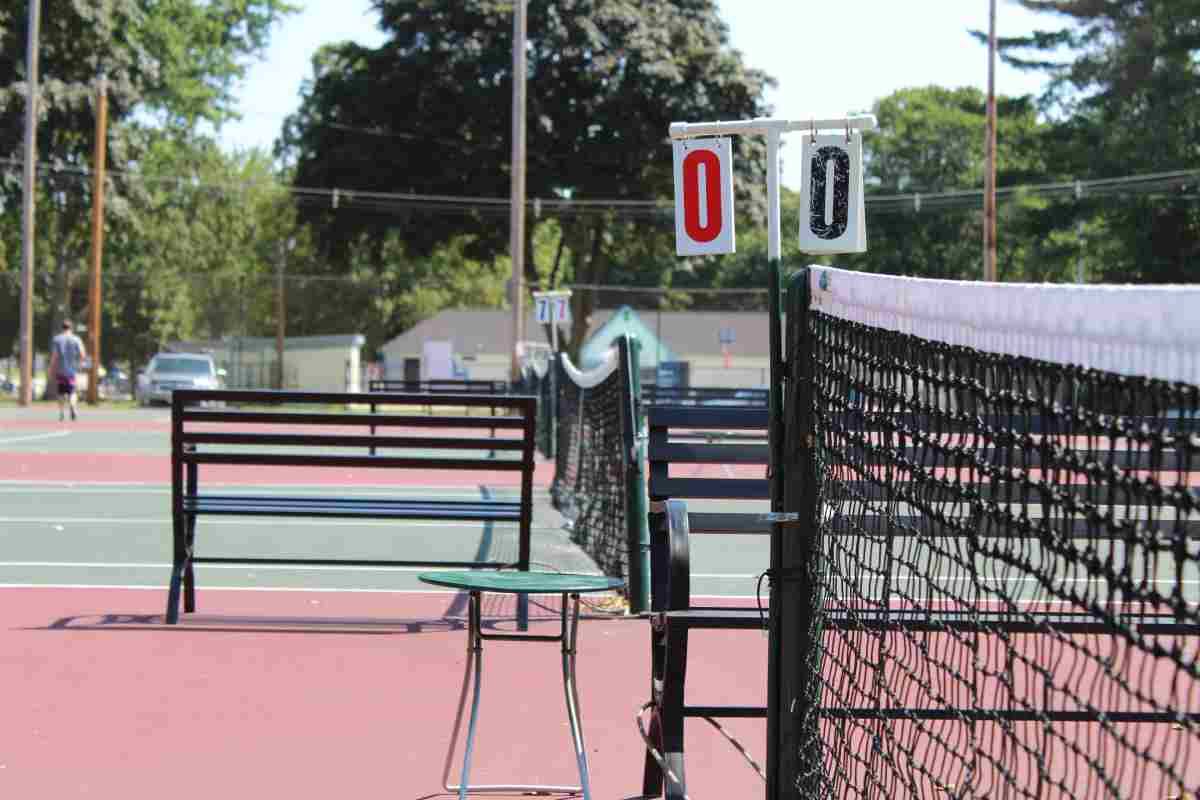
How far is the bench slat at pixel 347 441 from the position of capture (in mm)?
7691

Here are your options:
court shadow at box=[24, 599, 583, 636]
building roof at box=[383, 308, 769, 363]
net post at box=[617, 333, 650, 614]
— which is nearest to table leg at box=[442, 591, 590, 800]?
court shadow at box=[24, 599, 583, 636]

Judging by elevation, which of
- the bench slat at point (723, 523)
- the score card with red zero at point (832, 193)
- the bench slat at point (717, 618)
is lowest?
the bench slat at point (717, 618)

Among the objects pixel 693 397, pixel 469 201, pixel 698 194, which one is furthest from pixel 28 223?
pixel 698 194

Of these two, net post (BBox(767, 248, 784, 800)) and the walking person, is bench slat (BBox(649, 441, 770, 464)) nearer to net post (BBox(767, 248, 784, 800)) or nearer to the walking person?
net post (BBox(767, 248, 784, 800))

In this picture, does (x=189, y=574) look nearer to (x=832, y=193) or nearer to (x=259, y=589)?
(x=259, y=589)

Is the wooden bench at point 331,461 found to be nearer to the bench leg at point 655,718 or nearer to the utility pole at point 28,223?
the bench leg at point 655,718

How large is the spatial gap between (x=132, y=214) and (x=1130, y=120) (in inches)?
1152

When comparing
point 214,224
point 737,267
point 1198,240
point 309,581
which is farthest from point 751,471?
point 737,267

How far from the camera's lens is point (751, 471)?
1923cm

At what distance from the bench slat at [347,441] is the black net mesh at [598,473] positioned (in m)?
0.94

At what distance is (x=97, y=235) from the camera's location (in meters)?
47.6

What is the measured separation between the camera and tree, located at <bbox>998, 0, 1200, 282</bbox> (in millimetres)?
46781

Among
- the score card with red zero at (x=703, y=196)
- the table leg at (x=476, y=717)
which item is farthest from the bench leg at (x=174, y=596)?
the score card with red zero at (x=703, y=196)

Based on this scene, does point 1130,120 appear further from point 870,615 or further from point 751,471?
point 870,615
